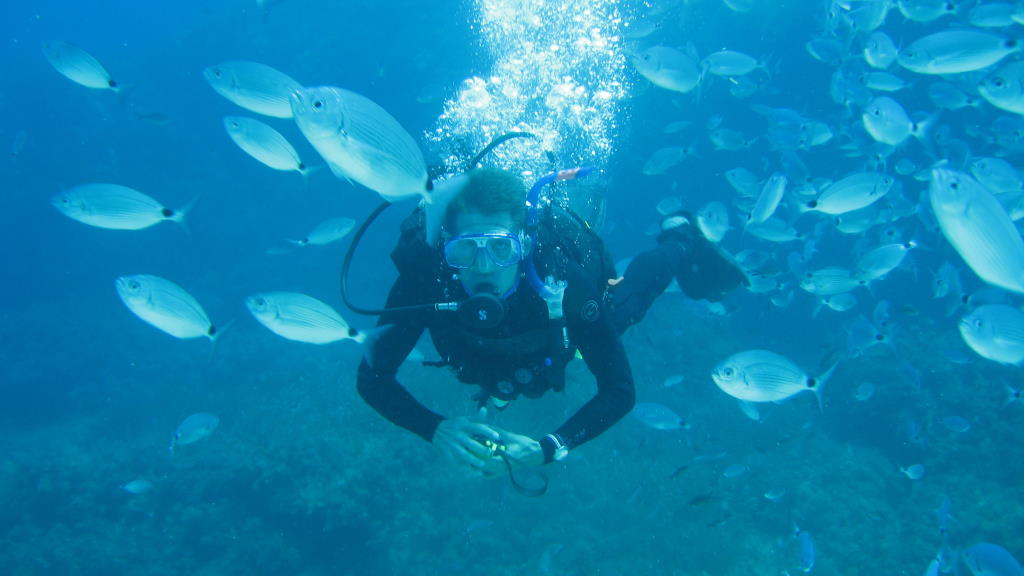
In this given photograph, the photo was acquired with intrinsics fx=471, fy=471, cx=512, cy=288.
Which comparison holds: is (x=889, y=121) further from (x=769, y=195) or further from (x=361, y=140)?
(x=361, y=140)

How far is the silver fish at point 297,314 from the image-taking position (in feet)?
13.5

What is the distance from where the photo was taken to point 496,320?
9.73 feet

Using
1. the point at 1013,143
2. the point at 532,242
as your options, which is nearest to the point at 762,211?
the point at 532,242

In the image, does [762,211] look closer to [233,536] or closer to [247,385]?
[233,536]

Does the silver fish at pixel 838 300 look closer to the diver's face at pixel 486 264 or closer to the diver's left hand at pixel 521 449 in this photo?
the diver's face at pixel 486 264

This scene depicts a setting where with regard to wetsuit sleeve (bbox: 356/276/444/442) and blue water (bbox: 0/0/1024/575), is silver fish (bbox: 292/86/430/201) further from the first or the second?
blue water (bbox: 0/0/1024/575)

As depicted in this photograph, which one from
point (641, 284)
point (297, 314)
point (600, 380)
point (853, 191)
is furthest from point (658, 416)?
point (297, 314)

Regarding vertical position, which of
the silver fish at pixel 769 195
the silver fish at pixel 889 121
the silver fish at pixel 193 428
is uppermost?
the silver fish at pixel 889 121

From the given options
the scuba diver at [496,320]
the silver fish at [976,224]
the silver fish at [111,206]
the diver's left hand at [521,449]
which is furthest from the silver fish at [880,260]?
the silver fish at [111,206]

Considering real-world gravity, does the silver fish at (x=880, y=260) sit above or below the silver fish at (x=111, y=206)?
above

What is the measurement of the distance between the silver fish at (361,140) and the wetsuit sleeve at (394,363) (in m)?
1.27

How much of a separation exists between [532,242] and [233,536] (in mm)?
7829

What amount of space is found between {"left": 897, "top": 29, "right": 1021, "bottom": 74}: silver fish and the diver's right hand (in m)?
6.53

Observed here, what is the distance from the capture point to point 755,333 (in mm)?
12352
